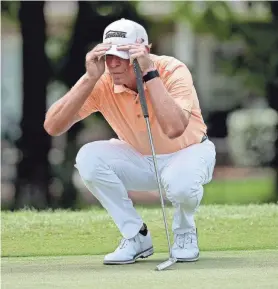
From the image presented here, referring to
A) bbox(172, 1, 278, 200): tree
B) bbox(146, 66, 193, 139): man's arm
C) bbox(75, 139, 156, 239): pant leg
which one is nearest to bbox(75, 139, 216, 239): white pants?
bbox(75, 139, 156, 239): pant leg

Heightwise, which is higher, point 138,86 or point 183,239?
point 138,86

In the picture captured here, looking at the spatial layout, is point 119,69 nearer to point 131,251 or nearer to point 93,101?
point 93,101

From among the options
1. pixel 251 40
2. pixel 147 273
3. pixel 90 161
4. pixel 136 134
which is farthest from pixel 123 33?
pixel 251 40

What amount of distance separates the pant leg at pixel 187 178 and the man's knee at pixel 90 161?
38cm

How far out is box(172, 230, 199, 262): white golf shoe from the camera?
6469 millimetres

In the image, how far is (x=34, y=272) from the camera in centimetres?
611

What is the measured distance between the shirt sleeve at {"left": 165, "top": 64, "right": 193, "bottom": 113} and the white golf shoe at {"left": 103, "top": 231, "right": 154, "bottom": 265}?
2.85 ft

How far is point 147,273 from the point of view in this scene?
19.7 ft

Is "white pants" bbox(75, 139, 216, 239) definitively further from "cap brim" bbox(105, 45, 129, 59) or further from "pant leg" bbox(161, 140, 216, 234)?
"cap brim" bbox(105, 45, 129, 59)

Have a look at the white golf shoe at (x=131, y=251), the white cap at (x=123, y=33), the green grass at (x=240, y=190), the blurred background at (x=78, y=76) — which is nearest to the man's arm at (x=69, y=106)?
the white cap at (x=123, y=33)

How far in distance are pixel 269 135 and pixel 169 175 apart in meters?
13.3

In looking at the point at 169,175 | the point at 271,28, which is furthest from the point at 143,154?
the point at 271,28

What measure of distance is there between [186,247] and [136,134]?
2.31 feet

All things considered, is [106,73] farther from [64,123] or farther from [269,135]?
[269,135]
